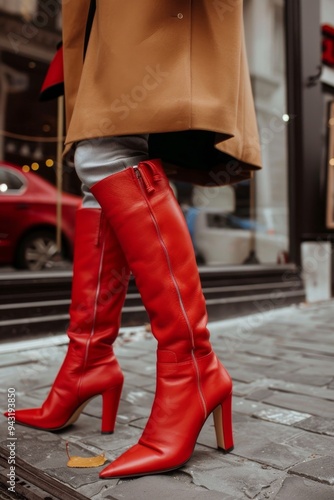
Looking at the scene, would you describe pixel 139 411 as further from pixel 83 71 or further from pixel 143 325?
pixel 143 325

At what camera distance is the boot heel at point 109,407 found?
1678mm

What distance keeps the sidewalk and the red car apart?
1.94 m

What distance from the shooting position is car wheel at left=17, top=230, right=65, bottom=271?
4.93 m

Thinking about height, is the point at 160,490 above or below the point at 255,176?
below

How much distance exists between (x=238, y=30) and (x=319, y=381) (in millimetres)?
1607

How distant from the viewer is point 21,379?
2.48 m

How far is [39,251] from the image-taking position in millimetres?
5215

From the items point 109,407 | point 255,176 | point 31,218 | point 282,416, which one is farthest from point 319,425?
point 255,176

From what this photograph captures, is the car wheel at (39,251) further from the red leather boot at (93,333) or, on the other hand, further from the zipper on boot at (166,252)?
the zipper on boot at (166,252)

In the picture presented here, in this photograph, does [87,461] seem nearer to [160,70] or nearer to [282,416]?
[282,416]

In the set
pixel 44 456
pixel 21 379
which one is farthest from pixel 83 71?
pixel 21 379

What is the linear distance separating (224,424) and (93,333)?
0.49 m

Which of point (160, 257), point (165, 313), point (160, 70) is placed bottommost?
point (165, 313)

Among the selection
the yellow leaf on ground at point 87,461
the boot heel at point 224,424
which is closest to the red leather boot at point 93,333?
the yellow leaf on ground at point 87,461
